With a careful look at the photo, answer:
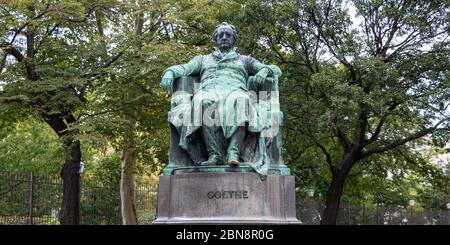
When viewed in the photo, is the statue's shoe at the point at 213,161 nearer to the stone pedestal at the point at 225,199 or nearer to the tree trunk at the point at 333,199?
the stone pedestal at the point at 225,199

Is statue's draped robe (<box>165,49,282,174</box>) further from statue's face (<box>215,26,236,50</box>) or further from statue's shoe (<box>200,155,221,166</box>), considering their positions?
statue's face (<box>215,26,236,50</box>)

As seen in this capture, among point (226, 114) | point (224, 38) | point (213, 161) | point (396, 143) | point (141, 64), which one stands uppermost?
point (141, 64)

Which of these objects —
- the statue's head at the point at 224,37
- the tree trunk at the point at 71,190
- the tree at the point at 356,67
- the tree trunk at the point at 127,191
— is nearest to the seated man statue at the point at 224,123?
the statue's head at the point at 224,37

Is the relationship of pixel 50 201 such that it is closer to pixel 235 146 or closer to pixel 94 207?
pixel 94 207

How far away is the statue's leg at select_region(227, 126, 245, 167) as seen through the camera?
9.39 meters

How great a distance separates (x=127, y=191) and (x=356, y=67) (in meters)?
9.57

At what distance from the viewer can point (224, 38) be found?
35.2 feet

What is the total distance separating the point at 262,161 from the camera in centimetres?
963

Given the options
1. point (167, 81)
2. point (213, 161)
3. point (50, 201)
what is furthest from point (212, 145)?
point (50, 201)

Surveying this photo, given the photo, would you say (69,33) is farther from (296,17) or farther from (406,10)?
(406,10)

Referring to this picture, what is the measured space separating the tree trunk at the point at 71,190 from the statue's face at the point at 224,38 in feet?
29.2

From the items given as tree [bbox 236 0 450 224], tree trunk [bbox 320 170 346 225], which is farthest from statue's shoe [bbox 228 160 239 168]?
tree trunk [bbox 320 170 346 225]
